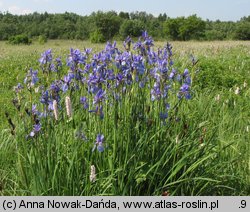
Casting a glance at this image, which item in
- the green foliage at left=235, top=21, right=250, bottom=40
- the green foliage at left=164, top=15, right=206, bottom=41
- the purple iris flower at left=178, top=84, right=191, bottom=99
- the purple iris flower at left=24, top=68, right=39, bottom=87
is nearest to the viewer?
the purple iris flower at left=178, top=84, right=191, bottom=99

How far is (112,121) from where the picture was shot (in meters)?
2.73

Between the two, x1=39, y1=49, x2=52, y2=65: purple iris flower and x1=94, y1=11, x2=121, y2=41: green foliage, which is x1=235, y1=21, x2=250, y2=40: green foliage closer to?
x1=94, y1=11, x2=121, y2=41: green foliage

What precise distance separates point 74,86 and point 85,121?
0.89 feet

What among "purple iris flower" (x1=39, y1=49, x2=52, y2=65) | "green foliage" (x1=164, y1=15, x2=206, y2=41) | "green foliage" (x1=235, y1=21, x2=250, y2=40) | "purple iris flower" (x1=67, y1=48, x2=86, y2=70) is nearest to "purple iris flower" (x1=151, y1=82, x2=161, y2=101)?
"purple iris flower" (x1=67, y1=48, x2=86, y2=70)

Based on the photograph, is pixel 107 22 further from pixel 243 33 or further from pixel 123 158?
pixel 123 158

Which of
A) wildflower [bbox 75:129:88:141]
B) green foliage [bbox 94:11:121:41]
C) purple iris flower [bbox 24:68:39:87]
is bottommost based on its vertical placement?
wildflower [bbox 75:129:88:141]

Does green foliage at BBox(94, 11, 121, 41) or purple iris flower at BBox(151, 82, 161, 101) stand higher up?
green foliage at BBox(94, 11, 121, 41)

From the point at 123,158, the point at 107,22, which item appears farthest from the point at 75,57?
the point at 107,22

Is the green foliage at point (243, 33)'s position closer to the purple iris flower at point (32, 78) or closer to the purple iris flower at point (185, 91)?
the purple iris flower at point (185, 91)

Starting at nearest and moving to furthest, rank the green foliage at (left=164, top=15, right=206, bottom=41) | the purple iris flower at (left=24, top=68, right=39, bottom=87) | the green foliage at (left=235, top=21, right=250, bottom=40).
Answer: the purple iris flower at (left=24, top=68, right=39, bottom=87)
the green foliage at (left=235, top=21, right=250, bottom=40)
the green foliage at (left=164, top=15, right=206, bottom=41)

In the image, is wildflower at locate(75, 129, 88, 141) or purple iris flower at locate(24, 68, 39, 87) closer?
wildflower at locate(75, 129, 88, 141)

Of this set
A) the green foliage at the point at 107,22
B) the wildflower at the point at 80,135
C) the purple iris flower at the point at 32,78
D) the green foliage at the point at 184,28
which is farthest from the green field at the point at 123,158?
the green foliage at the point at 107,22
